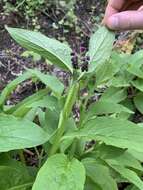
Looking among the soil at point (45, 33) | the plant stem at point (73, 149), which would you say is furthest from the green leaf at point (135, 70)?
the plant stem at point (73, 149)

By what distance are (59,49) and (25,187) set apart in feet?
1.58

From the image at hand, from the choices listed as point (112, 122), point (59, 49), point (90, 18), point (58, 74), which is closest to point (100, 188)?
point (112, 122)

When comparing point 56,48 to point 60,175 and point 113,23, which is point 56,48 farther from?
point 60,175

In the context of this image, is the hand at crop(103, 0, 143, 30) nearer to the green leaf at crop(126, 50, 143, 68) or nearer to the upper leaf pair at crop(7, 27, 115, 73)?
the upper leaf pair at crop(7, 27, 115, 73)

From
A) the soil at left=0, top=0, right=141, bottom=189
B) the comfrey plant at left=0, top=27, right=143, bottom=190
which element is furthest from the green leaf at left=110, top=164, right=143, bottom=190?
the soil at left=0, top=0, right=141, bottom=189

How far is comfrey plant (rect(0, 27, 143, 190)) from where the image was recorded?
57.0 inches

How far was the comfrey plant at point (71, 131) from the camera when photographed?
145 cm

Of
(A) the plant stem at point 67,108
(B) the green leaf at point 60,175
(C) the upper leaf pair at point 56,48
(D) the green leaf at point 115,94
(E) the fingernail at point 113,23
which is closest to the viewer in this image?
(B) the green leaf at point 60,175

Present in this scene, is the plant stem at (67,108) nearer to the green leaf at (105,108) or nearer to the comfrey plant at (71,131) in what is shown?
the comfrey plant at (71,131)

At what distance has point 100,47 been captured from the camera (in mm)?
1698

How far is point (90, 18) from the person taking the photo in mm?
3361

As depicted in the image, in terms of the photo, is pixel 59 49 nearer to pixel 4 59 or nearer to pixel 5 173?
pixel 5 173

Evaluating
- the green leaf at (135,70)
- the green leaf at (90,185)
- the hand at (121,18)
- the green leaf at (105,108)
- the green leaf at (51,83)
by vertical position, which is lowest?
the green leaf at (90,185)

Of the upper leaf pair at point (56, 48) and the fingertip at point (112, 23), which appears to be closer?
the upper leaf pair at point (56, 48)
